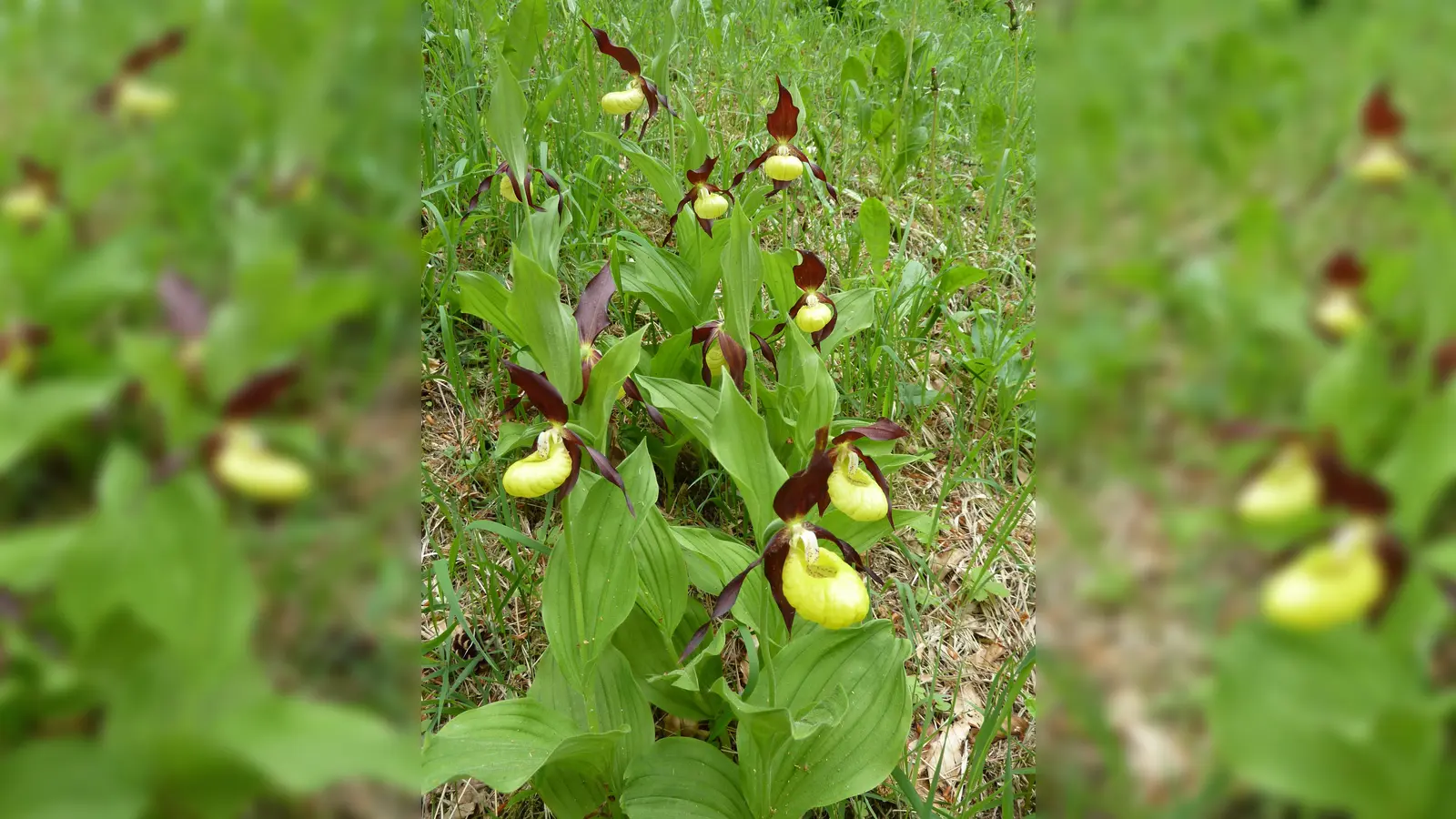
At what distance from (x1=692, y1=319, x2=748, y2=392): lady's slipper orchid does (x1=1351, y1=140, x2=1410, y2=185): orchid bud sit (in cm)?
237

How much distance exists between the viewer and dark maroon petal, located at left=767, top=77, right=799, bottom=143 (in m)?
3.88

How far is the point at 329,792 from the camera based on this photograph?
0.35 m

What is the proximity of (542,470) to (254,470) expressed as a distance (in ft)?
5.66

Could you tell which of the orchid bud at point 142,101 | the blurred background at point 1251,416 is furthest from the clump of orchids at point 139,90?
the blurred background at point 1251,416

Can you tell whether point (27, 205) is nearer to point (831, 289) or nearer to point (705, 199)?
point (705, 199)

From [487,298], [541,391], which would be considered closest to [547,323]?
[541,391]

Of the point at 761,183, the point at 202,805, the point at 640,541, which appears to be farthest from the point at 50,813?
the point at 761,183

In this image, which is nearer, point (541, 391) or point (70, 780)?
point (70, 780)

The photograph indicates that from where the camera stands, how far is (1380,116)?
0.30m

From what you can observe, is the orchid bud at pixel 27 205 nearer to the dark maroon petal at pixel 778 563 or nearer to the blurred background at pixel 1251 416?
the blurred background at pixel 1251 416

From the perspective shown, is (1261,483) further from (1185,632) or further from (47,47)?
(47,47)

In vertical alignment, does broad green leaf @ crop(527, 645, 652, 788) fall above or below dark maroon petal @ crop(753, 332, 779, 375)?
below

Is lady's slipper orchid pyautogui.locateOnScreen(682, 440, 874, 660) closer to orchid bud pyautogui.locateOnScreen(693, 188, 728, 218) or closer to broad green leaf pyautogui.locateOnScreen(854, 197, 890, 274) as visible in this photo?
orchid bud pyautogui.locateOnScreen(693, 188, 728, 218)

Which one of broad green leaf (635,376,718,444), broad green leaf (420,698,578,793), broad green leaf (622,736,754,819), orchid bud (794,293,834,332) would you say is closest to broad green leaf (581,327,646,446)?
broad green leaf (635,376,718,444)
